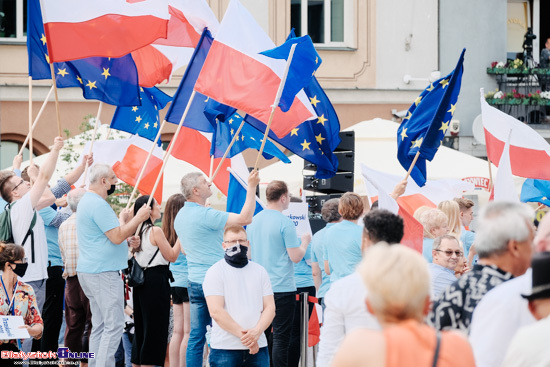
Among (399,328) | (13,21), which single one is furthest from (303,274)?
(13,21)

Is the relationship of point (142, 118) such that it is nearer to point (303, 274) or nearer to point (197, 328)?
point (303, 274)

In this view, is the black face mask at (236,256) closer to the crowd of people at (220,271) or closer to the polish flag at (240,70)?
the crowd of people at (220,271)

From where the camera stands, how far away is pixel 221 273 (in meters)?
6.68

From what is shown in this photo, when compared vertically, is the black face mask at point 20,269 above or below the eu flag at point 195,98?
below

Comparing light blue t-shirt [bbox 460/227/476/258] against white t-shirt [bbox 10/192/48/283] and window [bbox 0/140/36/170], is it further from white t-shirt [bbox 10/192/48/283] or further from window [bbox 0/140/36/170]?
window [bbox 0/140/36/170]

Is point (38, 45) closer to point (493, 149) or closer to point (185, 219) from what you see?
point (185, 219)

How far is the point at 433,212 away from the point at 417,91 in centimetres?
1299

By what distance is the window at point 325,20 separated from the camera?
20.2 meters

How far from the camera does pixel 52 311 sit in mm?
9422

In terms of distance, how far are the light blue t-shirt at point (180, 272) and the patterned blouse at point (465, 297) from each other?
15.9 feet

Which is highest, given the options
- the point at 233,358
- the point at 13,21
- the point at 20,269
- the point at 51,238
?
the point at 13,21

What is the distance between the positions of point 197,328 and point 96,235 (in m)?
1.23

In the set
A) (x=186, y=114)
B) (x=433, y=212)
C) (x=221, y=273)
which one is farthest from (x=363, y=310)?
(x=186, y=114)

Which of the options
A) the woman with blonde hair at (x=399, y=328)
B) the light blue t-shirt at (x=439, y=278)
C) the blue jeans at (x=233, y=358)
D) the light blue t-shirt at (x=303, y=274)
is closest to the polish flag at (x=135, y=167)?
the light blue t-shirt at (x=303, y=274)
